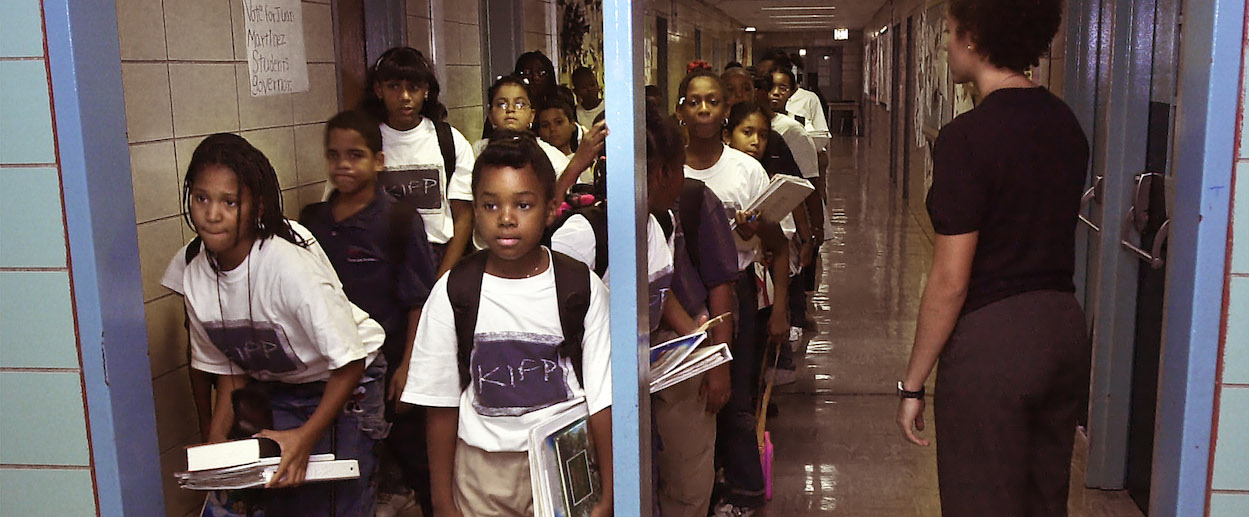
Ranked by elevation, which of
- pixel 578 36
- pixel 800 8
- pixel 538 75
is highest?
pixel 800 8

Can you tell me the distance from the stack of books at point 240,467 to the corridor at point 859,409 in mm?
1939

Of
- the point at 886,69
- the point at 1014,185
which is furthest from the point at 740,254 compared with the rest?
the point at 886,69

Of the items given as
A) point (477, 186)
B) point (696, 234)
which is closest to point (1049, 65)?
point (696, 234)

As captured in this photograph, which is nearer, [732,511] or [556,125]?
[732,511]

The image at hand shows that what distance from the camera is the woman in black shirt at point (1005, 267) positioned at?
2.33 m

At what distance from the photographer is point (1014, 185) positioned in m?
2.33

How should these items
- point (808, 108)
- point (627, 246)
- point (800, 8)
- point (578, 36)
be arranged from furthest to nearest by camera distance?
point (800, 8), point (578, 36), point (808, 108), point (627, 246)

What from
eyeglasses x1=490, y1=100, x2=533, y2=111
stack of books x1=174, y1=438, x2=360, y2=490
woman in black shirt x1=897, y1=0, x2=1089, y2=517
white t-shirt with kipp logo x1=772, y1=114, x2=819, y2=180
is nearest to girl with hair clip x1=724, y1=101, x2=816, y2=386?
white t-shirt with kipp logo x1=772, y1=114, x2=819, y2=180

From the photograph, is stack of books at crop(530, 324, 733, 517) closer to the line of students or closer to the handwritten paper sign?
the line of students

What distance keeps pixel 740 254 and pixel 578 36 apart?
17.6ft

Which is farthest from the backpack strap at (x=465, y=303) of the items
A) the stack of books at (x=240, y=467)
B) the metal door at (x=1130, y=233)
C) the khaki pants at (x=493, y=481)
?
the metal door at (x=1130, y=233)

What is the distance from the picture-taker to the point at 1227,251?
6.66ft

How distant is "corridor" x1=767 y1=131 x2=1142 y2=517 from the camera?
401 centimetres

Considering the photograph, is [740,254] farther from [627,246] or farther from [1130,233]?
[627,246]
